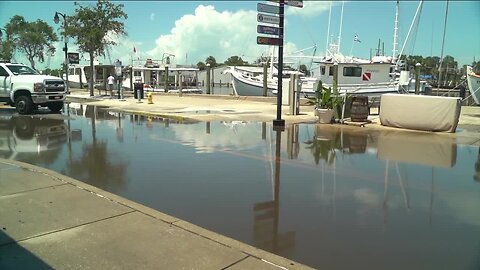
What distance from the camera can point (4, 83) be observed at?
693 inches

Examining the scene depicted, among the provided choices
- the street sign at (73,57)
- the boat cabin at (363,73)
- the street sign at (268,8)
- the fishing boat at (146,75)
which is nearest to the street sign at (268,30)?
the street sign at (268,8)

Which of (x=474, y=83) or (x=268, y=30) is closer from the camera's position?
(x=268, y=30)

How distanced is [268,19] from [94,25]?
684 inches

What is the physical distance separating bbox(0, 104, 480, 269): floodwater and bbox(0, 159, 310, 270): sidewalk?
0.41 meters

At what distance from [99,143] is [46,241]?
658 cm

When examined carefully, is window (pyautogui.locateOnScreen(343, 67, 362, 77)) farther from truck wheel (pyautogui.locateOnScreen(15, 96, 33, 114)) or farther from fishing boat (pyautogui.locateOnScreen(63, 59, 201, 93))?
truck wheel (pyautogui.locateOnScreen(15, 96, 33, 114))

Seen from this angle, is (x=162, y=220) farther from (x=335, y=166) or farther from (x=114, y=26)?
(x=114, y=26)

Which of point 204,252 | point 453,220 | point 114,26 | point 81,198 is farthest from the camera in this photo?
point 114,26

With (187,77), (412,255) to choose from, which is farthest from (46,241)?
(187,77)

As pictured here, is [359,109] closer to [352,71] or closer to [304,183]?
[304,183]

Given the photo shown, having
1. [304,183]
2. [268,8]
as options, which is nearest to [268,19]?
[268,8]

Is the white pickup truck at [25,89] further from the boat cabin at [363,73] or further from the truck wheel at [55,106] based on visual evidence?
the boat cabin at [363,73]

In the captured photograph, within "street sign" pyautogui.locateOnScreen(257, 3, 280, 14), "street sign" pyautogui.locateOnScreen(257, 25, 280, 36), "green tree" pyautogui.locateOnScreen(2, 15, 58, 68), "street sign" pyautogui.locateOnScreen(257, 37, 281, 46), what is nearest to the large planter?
"street sign" pyautogui.locateOnScreen(257, 37, 281, 46)

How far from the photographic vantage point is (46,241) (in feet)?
13.9
